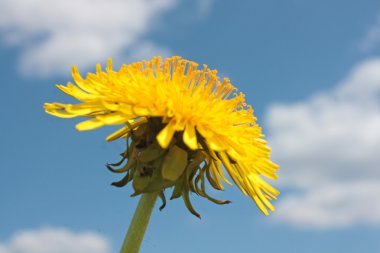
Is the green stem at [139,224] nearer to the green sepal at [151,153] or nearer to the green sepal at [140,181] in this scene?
the green sepal at [140,181]

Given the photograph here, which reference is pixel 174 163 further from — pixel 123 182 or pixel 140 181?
pixel 123 182

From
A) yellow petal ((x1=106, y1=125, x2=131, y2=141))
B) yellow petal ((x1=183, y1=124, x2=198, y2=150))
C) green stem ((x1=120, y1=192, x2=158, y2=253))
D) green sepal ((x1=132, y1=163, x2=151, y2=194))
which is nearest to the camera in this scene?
yellow petal ((x1=183, y1=124, x2=198, y2=150))

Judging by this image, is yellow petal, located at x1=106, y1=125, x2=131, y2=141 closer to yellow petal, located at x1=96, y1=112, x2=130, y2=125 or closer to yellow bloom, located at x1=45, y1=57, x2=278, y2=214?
yellow bloom, located at x1=45, y1=57, x2=278, y2=214

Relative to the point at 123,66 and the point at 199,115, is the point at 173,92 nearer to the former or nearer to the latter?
the point at 199,115

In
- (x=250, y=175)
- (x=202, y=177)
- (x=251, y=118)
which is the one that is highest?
(x=251, y=118)

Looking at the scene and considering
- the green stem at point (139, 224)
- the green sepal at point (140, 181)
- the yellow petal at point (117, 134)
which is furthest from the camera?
the yellow petal at point (117, 134)

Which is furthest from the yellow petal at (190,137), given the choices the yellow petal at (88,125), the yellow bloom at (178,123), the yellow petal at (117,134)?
the yellow petal at (117,134)

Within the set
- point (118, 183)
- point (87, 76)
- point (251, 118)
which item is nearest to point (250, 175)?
point (251, 118)

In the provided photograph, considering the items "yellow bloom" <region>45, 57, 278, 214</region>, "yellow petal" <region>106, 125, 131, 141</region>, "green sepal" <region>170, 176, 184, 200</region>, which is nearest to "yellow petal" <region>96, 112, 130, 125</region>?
"yellow bloom" <region>45, 57, 278, 214</region>
